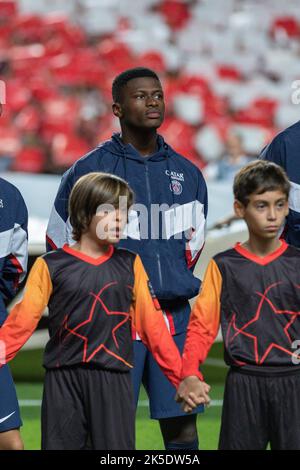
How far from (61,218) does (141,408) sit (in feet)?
9.79

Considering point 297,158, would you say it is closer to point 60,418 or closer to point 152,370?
point 152,370

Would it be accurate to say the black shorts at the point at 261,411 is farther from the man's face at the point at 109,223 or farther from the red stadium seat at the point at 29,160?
the red stadium seat at the point at 29,160

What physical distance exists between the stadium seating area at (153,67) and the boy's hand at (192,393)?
814cm

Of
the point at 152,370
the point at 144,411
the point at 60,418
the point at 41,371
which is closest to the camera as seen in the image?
the point at 60,418

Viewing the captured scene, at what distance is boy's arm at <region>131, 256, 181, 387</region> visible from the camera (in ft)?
11.5

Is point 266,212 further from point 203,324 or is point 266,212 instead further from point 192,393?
point 192,393

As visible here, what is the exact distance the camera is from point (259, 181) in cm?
351

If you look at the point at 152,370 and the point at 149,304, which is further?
the point at 152,370

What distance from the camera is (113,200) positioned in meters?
3.51

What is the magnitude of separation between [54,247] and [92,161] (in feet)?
1.26

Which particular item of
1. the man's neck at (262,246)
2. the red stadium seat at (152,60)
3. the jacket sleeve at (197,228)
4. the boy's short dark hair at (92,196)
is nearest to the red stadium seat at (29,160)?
the red stadium seat at (152,60)

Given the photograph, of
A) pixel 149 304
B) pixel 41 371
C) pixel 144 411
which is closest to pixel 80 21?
pixel 41 371

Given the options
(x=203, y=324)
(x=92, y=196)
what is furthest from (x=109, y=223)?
(x=203, y=324)

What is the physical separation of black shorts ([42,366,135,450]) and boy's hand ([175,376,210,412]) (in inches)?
8.5
